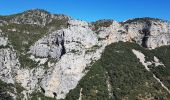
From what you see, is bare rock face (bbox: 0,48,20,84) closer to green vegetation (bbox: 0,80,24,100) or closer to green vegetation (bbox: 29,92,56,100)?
green vegetation (bbox: 0,80,24,100)

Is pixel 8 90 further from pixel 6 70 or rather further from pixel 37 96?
pixel 6 70

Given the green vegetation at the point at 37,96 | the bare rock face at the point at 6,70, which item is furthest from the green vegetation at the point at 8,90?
the green vegetation at the point at 37,96

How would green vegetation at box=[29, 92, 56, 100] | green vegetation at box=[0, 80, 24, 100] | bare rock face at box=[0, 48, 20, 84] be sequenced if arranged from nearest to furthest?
1. green vegetation at box=[0, 80, 24, 100]
2. green vegetation at box=[29, 92, 56, 100]
3. bare rock face at box=[0, 48, 20, 84]

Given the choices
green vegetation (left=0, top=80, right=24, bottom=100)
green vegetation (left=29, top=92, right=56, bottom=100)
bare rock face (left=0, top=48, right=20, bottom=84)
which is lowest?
green vegetation (left=29, top=92, right=56, bottom=100)

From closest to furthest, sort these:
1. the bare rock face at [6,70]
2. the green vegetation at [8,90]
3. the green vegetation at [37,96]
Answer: the green vegetation at [8,90] → the green vegetation at [37,96] → the bare rock face at [6,70]

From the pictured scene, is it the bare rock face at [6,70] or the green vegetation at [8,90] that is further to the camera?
the bare rock face at [6,70]

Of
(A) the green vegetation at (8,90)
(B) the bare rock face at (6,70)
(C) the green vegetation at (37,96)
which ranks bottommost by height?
(C) the green vegetation at (37,96)

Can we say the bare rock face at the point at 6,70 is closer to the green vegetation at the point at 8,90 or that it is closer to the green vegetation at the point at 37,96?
the green vegetation at the point at 8,90

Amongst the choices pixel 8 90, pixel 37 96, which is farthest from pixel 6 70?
pixel 37 96

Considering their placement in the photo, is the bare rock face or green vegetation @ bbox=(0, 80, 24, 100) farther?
the bare rock face

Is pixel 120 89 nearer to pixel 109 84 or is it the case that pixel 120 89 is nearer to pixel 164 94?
pixel 109 84

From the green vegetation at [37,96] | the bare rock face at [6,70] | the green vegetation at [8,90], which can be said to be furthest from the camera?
the bare rock face at [6,70]

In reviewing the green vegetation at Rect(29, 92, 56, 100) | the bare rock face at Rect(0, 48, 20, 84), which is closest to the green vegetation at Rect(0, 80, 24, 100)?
the bare rock face at Rect(0, 48, 20, 84)
